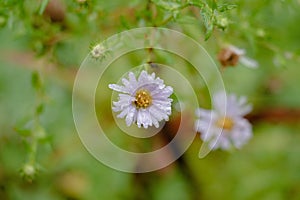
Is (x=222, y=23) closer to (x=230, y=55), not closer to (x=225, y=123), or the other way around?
(x=230, y=55)

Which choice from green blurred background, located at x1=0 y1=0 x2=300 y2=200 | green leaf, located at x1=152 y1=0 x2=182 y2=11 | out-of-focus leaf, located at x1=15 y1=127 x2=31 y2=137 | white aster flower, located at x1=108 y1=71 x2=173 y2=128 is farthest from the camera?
green blurred background, located at x1=0 y1=0 x2=300 y2=200

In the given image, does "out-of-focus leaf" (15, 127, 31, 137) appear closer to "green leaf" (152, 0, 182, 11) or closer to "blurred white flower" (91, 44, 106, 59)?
"blurred white flower" (91, 44, 106, 59)

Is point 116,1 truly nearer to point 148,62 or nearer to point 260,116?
point 148,62

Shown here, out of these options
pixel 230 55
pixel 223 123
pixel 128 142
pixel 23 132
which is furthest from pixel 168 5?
pixel 128 142

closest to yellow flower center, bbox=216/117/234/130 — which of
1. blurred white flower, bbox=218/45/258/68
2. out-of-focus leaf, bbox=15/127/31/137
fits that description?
blurred white flower, bbox=218/45/258/68

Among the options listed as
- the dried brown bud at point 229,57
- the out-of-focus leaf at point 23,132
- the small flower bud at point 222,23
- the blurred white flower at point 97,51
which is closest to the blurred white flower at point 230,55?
the dried brown bud at point 229,57
